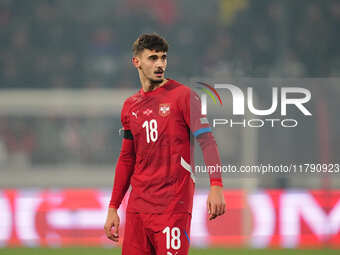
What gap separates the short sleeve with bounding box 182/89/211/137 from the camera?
10.4 feet

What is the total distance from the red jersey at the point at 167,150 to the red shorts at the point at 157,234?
38mm

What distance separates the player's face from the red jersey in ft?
0.24

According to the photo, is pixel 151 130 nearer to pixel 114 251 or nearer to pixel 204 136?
pixel 204 136

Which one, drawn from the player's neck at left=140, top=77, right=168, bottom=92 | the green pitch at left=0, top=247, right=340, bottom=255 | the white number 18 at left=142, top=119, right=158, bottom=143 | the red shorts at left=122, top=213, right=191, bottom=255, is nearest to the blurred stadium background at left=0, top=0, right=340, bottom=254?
the green pitch at left=0, top=247, right=340, bottom=255

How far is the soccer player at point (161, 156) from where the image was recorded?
317cm

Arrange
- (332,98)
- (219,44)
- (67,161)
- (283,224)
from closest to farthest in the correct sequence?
1. (332,98)
2. (283,224)
3. (67,161)
4. (219,44)

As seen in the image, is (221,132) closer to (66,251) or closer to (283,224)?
(283,224)

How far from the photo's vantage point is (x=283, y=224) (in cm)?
665

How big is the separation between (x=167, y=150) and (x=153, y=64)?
1.41ft

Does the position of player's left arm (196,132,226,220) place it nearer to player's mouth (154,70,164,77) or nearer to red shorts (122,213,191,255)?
red shorts (122,213,191,255)

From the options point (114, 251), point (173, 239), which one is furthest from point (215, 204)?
point (114, 251)

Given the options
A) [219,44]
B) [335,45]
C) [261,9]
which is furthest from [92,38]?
[335,45]

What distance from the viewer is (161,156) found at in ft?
10.6

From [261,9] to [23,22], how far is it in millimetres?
3844
